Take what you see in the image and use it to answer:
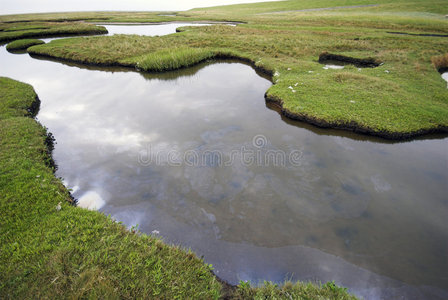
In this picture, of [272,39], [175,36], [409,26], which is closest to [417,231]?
[272,39]

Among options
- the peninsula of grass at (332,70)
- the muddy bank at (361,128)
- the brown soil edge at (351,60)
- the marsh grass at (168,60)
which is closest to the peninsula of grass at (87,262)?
the muddy bank at (361,128)

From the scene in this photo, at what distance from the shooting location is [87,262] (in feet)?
16.6

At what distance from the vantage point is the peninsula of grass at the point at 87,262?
462 centimetres

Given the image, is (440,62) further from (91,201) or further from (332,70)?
(91,201)

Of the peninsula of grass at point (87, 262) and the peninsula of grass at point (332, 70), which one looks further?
the peninsula of grass at point (332, 70)

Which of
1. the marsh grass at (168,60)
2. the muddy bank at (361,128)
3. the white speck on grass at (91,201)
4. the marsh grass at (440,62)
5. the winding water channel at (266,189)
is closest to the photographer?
the winding water channel at (266,189)

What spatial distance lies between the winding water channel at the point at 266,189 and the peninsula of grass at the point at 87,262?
2.89ft

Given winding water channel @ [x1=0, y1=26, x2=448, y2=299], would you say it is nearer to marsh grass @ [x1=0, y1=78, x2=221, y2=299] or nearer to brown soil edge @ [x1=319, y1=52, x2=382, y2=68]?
marsh grass @ [x1=0, y1=78, x2=221, y2=299]

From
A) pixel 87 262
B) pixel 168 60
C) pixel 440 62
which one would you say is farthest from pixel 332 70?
pixel 87 262

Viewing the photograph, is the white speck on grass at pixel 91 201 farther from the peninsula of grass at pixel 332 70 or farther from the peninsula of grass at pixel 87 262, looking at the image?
the peninsula of grass at pixel 332 70

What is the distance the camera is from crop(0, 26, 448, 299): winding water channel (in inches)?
248

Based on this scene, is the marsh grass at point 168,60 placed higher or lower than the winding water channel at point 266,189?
higher

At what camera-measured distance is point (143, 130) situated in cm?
1290

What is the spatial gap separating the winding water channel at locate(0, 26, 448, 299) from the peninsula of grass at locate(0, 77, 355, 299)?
34.7 inches
